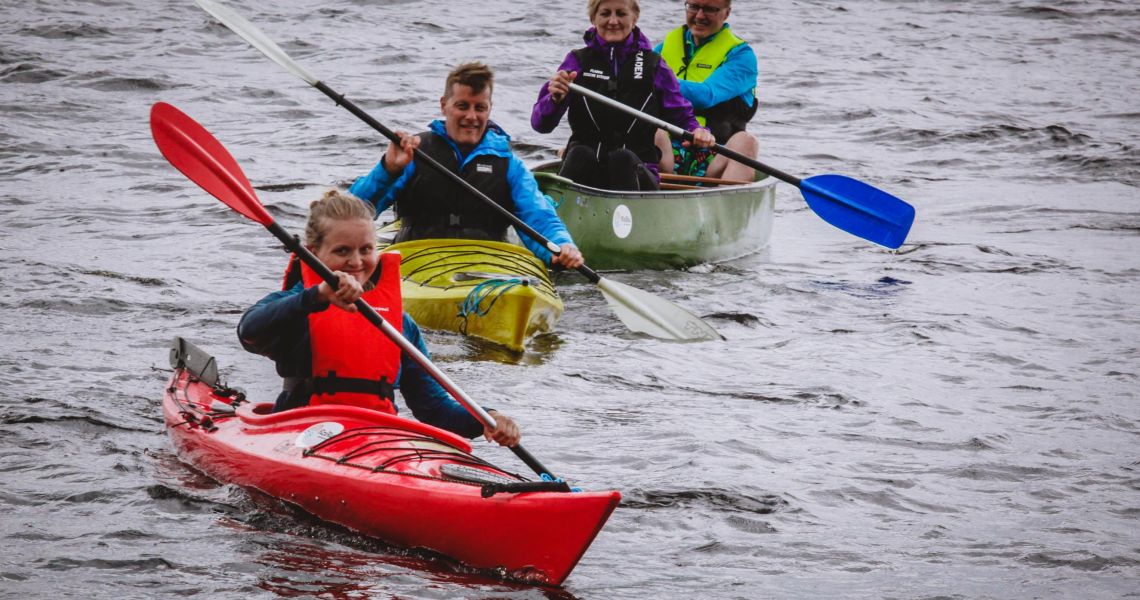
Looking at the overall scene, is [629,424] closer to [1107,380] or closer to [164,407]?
[164,407]

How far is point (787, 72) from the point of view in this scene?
1683cm

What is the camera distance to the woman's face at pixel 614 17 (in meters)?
7.84

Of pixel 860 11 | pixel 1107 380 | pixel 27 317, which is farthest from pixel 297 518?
pixel 860 11

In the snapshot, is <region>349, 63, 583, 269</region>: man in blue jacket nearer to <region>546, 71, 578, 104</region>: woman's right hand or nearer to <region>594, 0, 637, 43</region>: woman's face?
<region>546, 71, 578, 104</region>: woman's right hand

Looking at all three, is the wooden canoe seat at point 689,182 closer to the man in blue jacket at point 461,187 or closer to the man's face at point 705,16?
the man's face at point 705,16

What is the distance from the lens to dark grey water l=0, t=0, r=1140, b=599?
4230 mm

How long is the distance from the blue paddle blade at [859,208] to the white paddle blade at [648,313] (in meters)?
1.98

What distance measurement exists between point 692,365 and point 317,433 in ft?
8.45

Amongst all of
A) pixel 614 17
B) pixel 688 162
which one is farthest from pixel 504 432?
pixel 688 162

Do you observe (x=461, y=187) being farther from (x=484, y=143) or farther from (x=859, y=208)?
(x=859, y=208)

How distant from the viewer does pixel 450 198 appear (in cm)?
679

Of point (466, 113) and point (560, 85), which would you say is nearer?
point (466, 113)

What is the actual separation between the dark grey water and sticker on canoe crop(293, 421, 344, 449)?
241mm

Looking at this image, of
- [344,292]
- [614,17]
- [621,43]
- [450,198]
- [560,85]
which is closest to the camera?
[344,292]
